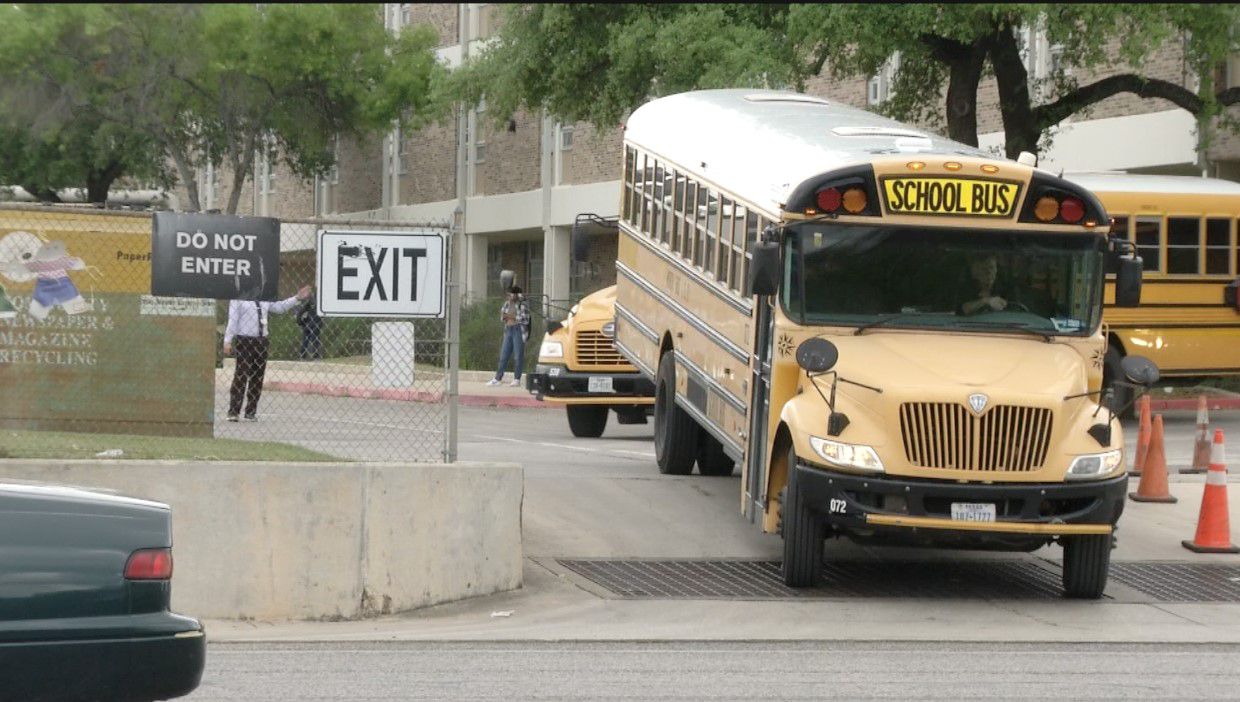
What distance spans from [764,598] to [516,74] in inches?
755

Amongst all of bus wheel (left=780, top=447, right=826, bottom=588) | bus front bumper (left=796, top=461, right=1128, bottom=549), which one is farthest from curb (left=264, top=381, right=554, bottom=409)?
bus front bumper (left=796, top=461, right=1128, bottom=549)

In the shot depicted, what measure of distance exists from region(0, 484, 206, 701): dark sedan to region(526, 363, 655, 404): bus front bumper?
15021mm

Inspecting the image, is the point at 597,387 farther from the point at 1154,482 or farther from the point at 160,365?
the point at 160,365

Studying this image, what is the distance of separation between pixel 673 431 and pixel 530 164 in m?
28.2

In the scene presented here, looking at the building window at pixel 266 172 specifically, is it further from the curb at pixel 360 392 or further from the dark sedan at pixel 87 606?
the dark sedan at pixel 87 606

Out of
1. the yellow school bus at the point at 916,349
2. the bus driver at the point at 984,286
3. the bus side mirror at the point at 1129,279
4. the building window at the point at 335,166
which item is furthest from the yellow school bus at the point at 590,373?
the building window at the point at 335,166

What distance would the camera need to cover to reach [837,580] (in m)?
12.9

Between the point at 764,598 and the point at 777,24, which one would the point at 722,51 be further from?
the point at 764,598

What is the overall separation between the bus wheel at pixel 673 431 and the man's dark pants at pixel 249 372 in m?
3.63

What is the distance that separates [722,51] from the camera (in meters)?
26.1

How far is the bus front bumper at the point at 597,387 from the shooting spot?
21.9 metres

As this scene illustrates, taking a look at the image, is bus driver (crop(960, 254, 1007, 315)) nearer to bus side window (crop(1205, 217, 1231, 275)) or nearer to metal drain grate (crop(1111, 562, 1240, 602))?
metal drain grate (crop(1111, 562, 1240, 602))

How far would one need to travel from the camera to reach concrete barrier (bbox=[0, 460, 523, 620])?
1116cm

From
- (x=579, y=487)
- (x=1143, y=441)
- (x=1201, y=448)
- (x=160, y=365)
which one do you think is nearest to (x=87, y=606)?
(x=160, y=365)
